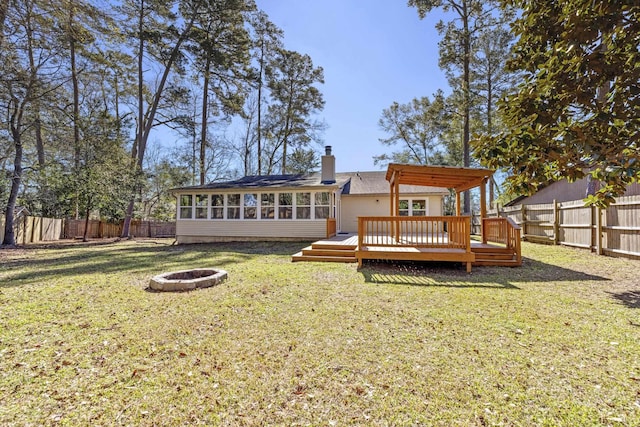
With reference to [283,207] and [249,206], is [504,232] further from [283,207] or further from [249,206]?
[249,206]

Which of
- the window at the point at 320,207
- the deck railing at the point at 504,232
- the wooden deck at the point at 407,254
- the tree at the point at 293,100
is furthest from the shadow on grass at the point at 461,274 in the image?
the tree at the point at 293,100

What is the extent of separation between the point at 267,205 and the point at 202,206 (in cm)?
352

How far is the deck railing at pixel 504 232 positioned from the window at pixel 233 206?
1045 cm

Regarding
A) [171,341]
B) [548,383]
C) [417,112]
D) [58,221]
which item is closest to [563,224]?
[548,383]

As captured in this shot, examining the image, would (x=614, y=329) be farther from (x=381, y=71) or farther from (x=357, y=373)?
(x=381, y=71)

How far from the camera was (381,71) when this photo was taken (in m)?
15.9

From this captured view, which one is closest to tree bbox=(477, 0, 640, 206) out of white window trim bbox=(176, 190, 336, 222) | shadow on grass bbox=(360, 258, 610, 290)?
shadow on grass bbox=(360, 258, 610, 290)

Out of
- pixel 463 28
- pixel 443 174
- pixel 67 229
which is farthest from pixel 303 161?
pixel 443 174

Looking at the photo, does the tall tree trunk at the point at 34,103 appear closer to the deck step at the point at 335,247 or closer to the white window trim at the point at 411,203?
the deck step at the point at 335,247

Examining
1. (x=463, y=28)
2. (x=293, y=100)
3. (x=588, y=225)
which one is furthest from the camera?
(x=293, y=100)

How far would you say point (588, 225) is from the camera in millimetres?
8930

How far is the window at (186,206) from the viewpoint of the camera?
1431cm

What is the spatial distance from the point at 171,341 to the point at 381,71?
16.7 meters

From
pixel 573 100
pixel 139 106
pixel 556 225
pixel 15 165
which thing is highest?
pixel 139 106
